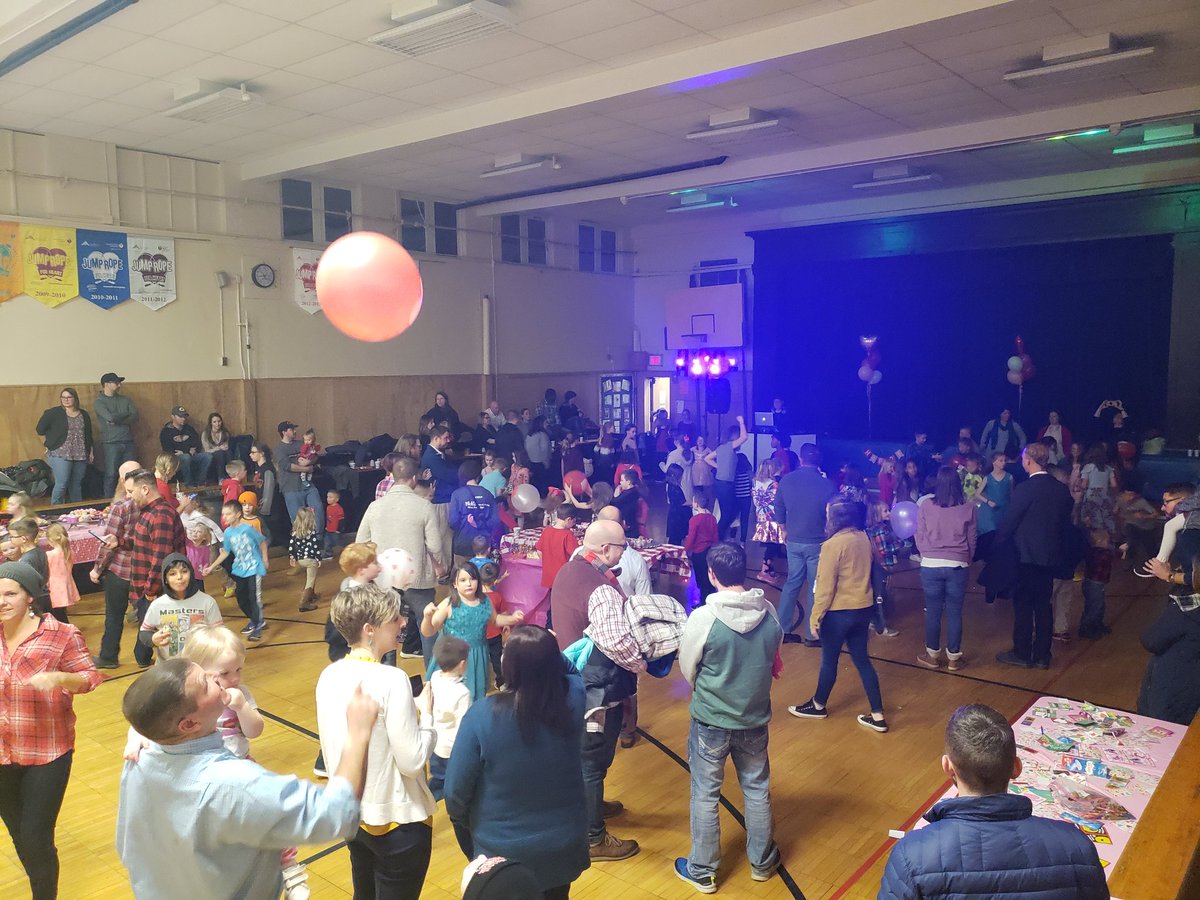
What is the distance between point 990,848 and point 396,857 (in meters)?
1.75

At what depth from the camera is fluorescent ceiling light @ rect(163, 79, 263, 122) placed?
26.2 feet

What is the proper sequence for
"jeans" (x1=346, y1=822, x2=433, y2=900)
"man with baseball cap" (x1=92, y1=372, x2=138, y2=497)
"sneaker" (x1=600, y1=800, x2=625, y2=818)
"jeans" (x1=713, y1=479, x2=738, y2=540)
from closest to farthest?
"jeans" (x1=346, y1=822, x2=433, y2=900), "sneaker" (x1=600, y1=800, x2=625, y2=818), "jeans" (x1=713, y1=479, x2=738, y2=540), "man with baseball cap" (x1=92, y1=372, x2=138, y2=497)

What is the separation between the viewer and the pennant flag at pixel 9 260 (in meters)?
9.48

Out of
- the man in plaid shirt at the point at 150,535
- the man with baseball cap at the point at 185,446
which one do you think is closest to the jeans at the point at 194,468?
the man with baseball cap at the point at 185,446

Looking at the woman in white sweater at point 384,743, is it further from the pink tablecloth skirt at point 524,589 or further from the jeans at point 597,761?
the pink tablecloth skirt at point 524,589

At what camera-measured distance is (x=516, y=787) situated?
2488 mm

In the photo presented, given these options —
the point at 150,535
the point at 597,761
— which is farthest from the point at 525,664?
the point at 150,535

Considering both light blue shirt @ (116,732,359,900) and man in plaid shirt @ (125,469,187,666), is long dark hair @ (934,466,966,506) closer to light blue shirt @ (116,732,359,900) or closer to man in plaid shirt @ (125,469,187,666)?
light blue shirt @ (116,732,359,900)

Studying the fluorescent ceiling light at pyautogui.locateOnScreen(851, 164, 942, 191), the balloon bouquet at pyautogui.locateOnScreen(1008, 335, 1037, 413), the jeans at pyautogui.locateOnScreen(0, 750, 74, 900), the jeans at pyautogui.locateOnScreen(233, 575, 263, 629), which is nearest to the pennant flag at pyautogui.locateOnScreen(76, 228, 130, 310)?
the jeans at pyautogui.locateOnScreen(233, 575, 263, 629)

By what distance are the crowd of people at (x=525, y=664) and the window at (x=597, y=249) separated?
8967mm

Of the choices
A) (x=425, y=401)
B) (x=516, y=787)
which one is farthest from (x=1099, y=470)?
(x=425, y=401)

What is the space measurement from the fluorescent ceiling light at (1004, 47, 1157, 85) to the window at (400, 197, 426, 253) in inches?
355

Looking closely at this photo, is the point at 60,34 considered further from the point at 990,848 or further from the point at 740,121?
the point at 990,848

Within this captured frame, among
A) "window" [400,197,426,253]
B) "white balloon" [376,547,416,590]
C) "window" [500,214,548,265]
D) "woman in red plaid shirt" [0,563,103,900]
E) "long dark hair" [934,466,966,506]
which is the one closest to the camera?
"woman in red plaid shirt" [0,563,103,900]
